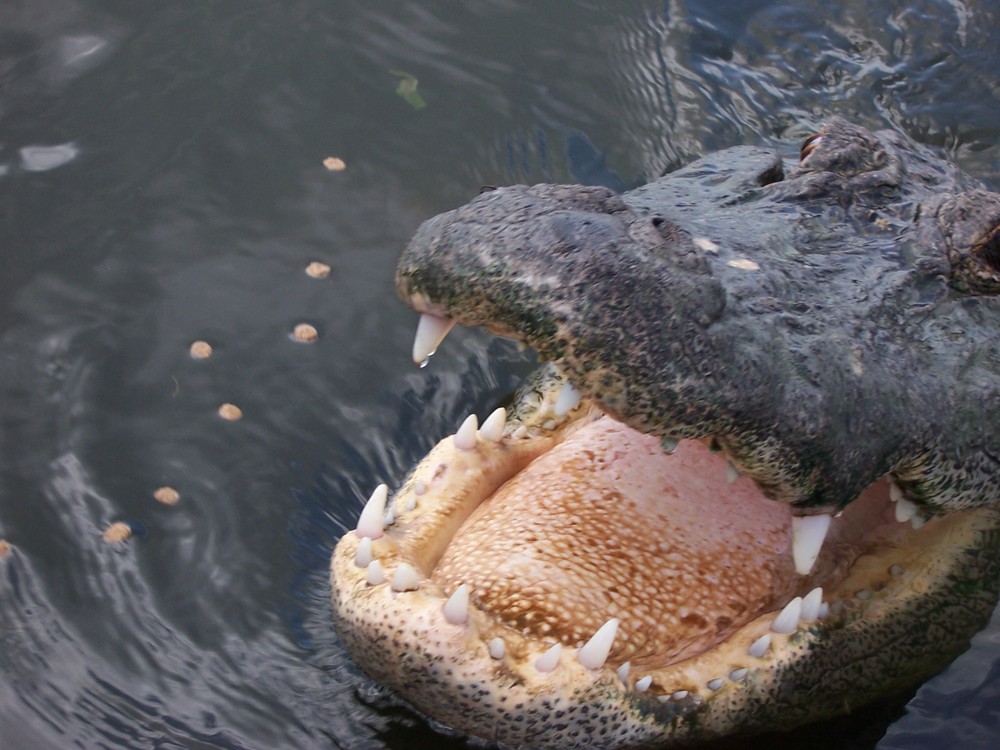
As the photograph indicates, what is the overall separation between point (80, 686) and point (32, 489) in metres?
0.70

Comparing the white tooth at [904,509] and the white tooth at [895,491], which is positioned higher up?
the white tooth at [895,491]

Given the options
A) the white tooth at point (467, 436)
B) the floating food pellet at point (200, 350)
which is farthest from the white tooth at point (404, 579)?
the floating food pellet at point (200, 350)

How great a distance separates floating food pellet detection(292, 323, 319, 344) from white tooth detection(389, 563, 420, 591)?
1523 mm

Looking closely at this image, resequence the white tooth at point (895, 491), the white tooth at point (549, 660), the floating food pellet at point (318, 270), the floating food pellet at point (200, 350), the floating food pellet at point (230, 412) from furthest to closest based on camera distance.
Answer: the floating food pellet at point (318, 270) → the floating food pellet at point (200, 350) → the floating food pellet at point (230, 412) → the white tooth at point (895, 491) → the white tooth at point (549, 660)

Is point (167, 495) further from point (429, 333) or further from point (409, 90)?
point (409, 90)

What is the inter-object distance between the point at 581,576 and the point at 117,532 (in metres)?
1.35

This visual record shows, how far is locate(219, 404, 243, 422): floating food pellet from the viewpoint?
3.85 meters

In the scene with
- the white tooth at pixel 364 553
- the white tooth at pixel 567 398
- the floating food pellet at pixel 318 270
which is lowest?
the floating food pellet at pixel 318 270

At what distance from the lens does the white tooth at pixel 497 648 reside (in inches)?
106

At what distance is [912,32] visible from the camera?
592 cm

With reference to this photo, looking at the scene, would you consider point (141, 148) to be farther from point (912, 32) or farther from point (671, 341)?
point (912, 32)

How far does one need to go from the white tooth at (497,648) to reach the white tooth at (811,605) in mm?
815

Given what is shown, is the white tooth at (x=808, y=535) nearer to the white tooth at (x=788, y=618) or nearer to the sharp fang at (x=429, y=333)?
the white tooth at (x=788, y=618)

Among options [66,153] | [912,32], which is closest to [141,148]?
[66,153]
